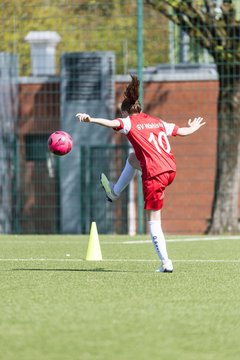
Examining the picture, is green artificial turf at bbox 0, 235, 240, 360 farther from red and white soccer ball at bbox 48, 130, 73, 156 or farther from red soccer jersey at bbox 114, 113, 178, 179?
red and white soccer ball at bbox 48, 130, 73, 156

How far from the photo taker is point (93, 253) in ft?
42.4

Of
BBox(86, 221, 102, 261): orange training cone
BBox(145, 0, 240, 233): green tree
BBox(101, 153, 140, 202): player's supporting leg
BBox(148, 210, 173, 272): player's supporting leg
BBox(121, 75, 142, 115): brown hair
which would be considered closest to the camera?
BBox(148, 210, 173, 272): player's supporting leg

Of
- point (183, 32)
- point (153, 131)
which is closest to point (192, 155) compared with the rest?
point (183, 32)

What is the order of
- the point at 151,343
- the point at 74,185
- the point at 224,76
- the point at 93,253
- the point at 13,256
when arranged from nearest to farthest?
the point at 151,343
the point at 93,253
the point at 13,256
the point at 224,76
the point at 74,185

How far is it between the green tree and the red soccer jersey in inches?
440

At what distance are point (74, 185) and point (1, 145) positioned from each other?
5.90 ft

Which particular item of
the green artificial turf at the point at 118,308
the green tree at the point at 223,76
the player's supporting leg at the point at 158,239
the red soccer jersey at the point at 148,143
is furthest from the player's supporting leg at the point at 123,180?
the green tree at the point at 223,76

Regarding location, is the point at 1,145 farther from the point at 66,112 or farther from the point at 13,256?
the point at 13,256

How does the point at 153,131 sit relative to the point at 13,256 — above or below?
above

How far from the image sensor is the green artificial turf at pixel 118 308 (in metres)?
6.32

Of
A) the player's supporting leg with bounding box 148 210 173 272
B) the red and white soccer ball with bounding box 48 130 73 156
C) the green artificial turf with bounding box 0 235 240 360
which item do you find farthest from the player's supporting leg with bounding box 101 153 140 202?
the player's supporting leg with bounding box 148 210 173 272

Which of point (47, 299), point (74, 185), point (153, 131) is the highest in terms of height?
point (153, 131)

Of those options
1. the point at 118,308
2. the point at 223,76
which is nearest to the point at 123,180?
the point at 118,308

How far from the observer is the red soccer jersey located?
1108 centimetres
